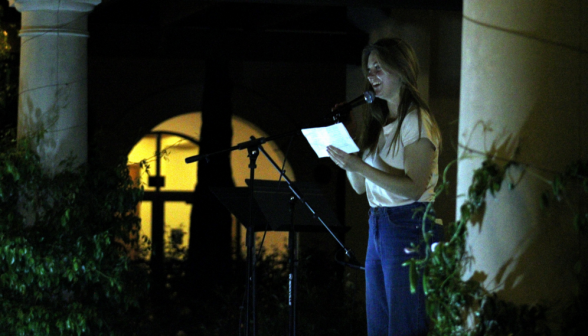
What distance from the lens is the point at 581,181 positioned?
6.45 feet

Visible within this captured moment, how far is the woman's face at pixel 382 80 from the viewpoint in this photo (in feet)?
8.73

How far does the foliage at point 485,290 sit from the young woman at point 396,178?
1.51 feet

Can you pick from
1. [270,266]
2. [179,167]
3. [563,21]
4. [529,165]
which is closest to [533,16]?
[563,21]

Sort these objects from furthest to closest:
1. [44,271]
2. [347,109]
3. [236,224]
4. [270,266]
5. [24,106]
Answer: [236,224] < [270,266] < [24,106] < [44,271] < [347,109]

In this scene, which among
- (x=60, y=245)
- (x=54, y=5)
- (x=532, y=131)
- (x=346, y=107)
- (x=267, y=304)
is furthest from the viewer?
(x=267, y=304)

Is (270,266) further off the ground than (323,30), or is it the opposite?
(323,30)

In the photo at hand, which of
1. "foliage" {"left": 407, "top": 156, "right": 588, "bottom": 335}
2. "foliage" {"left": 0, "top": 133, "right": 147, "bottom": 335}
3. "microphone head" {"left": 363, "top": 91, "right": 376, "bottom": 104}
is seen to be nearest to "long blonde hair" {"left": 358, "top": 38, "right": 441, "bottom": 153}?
"microphone head" {"left": 363, "top": 91, "right": 376, "bottom": 104}

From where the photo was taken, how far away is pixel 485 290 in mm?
1990

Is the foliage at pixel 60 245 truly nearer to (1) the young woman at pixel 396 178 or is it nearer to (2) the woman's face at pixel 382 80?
(1) the young woman at pixel 396 178

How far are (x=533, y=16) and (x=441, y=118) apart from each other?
449 centimetres

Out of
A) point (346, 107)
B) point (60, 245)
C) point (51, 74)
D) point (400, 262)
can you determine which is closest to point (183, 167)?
point (51, 74)

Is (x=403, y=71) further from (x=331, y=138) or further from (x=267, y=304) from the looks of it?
(x=267, y=304)

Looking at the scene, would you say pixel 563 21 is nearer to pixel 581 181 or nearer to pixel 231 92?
pixel 581 181

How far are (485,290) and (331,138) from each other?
2.90ft
